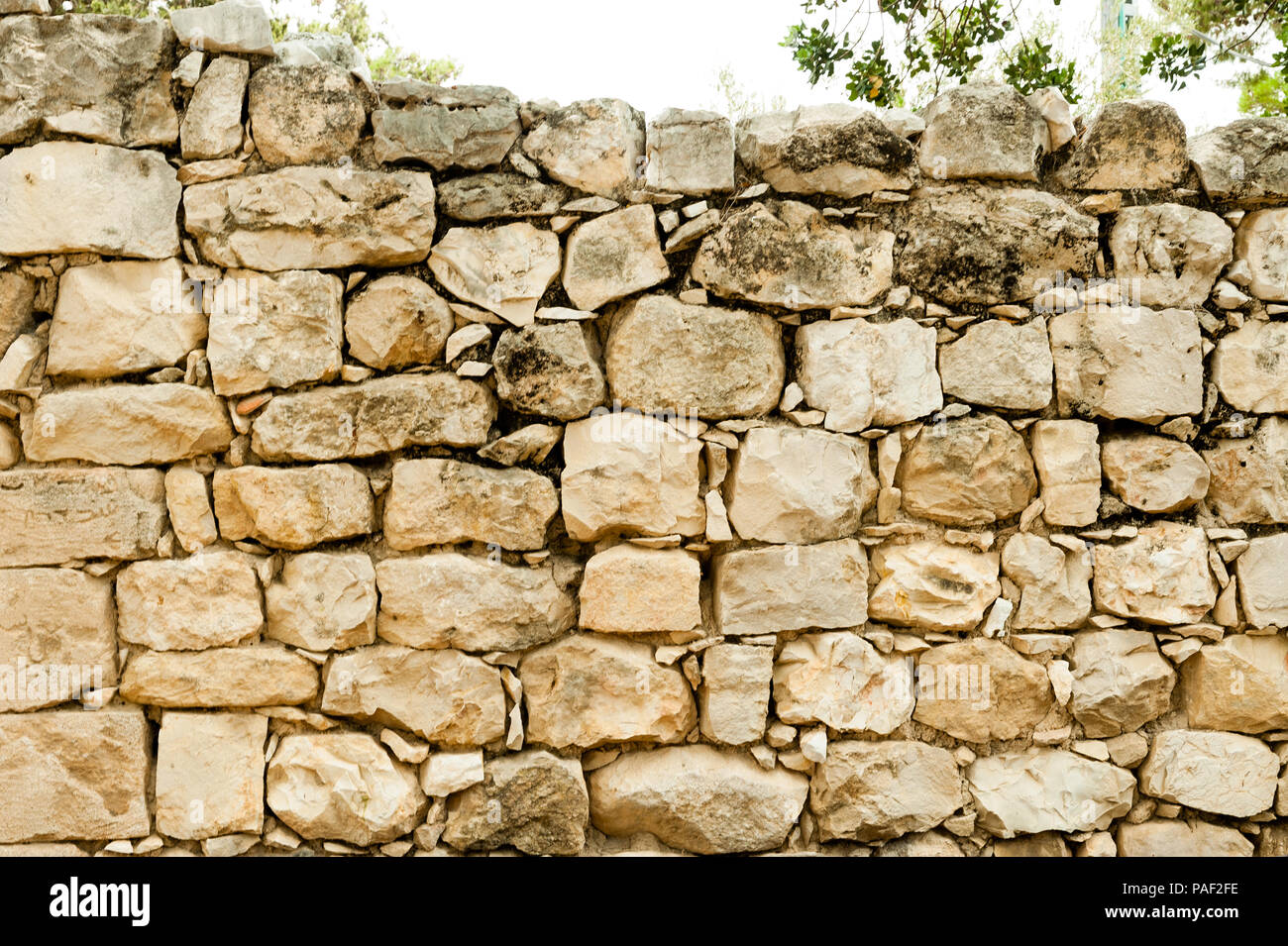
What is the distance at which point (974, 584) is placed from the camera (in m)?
2.92

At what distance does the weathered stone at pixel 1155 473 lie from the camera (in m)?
2.98

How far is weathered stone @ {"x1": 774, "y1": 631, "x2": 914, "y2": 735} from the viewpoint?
9.39 feet

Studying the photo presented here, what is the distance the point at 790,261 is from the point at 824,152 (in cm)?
35

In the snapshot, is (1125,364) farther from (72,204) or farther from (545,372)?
Result: (72,204)

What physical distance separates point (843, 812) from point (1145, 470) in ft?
4.70

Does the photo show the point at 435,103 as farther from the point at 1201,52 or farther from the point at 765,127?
the point at 1201,52

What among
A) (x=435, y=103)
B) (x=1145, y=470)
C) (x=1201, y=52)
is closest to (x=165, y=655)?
(x=435, y=103)

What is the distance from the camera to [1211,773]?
2.96m

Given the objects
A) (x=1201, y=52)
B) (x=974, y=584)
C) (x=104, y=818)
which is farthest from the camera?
(x=1201, y=52)

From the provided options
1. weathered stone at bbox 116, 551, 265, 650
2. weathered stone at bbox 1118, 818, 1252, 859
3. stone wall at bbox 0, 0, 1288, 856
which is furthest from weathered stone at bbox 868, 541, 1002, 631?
weathered stone at bbox 116, 551, 265, 650

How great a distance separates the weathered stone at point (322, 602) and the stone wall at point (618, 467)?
1 cm

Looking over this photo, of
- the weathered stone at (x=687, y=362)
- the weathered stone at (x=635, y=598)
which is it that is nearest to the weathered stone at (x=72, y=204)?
the weathered stone at (x=687, y=362)

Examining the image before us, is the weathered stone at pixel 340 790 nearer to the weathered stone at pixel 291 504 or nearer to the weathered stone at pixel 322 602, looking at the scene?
the weathered stone at pixel 322 602

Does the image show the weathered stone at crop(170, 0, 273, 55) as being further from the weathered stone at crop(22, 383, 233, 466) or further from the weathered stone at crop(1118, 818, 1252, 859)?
the weathered stone at crop(1118, 818, 1252, 859)
